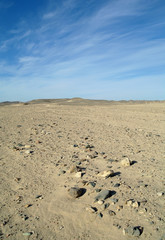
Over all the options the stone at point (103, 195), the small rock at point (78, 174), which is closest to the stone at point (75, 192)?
the stone at point (103, 195)

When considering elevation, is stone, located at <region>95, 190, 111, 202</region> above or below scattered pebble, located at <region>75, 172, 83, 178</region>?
below

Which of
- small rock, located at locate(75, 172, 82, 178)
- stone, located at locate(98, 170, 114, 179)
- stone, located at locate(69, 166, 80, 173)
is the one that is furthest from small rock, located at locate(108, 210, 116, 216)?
stone, located at locate(69, 166, 80, 173)

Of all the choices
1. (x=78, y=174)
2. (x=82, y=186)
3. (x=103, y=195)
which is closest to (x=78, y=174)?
(x=78, y=174)

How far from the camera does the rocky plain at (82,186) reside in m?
2.19

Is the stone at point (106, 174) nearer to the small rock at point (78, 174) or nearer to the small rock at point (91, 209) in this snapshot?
the small rock at point (78, 174)

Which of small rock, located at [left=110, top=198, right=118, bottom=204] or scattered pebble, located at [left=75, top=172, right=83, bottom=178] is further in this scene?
scattered pebble, located at [left=75, top=172, right=83, bottom=178]

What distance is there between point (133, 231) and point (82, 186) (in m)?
1.09

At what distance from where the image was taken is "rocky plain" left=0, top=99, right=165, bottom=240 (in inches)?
86.4

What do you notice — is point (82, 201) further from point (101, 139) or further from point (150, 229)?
point (101, 139)

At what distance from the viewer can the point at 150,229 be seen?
2096 millimetres

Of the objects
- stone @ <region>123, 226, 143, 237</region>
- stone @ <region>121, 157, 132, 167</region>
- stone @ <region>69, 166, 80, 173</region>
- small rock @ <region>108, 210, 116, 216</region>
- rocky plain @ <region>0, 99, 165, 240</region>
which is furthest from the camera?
stone @ <region>121, 157, 132, 167</region>

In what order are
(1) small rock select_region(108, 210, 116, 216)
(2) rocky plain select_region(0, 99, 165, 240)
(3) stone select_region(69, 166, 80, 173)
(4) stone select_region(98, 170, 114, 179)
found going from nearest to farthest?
(2) rocky plain select_region(0, 99, 165, 240), (1) small rock select_region(108, 210, 116, 216), (4) stone select_region(98, 170, 114, 179), (3) stone select_region(69, 166, 80, 173)

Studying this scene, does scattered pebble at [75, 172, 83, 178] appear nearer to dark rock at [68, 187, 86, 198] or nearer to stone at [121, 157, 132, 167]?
dark rock at [68, 187, 86, 198]

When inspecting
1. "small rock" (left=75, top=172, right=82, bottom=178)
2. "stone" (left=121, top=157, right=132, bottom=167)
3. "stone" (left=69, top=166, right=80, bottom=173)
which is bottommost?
"small rock" (left=75, top=172, right=82, bottom=178)
